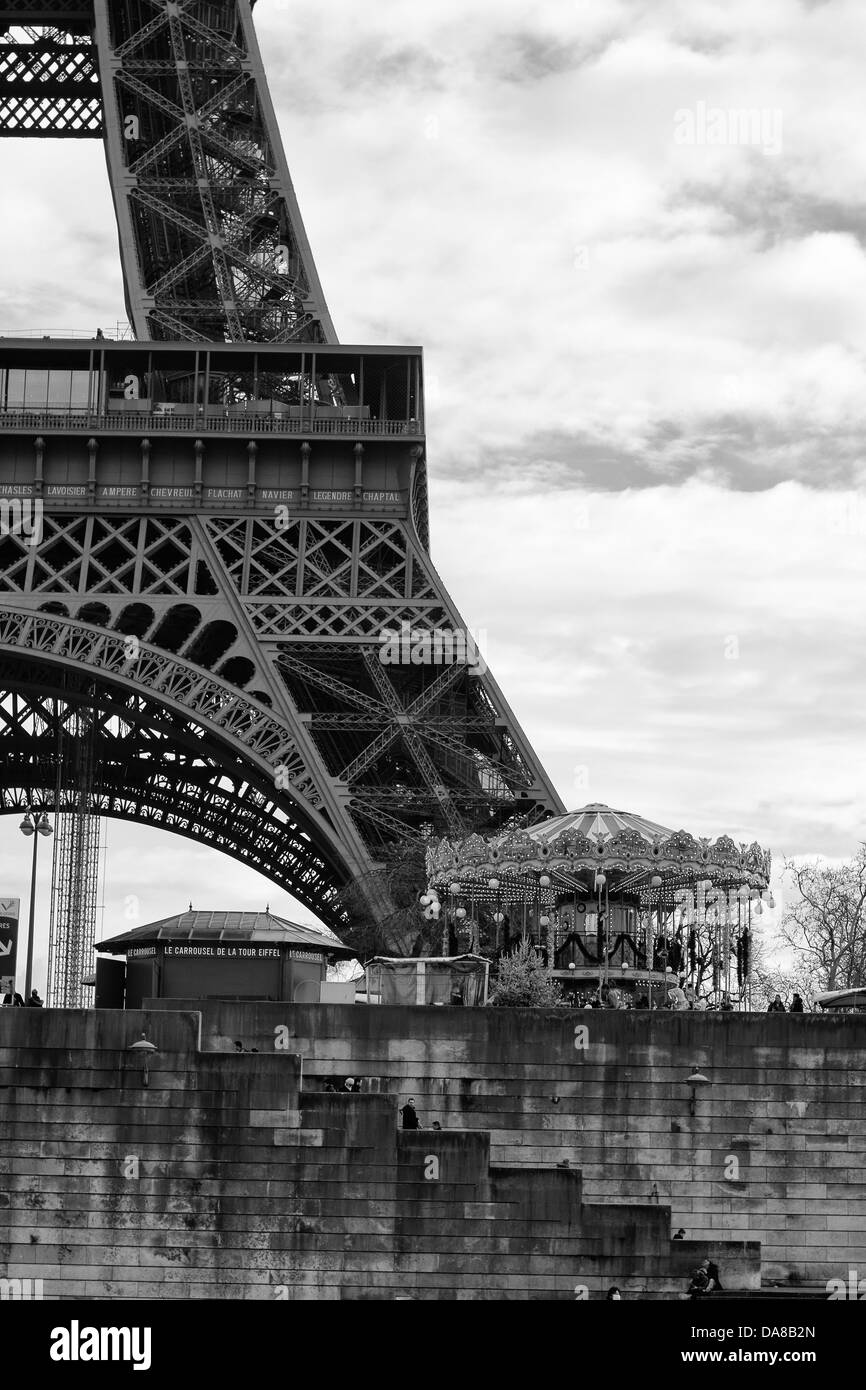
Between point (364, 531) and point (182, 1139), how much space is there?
34021 mm

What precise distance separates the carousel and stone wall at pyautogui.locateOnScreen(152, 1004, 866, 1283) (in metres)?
6.80

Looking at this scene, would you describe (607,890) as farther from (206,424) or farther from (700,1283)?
(206,424)

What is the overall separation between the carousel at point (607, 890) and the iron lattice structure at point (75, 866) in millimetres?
25303

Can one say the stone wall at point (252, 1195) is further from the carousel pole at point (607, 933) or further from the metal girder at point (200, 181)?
the metal girder at point (200, 181)

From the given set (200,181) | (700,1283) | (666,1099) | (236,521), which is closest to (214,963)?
(666,1099)

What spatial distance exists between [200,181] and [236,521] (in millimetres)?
13641

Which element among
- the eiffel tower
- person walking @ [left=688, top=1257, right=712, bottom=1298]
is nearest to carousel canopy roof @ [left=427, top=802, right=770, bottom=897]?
the eiffel tower

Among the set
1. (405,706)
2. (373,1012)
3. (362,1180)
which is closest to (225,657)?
(405,706)

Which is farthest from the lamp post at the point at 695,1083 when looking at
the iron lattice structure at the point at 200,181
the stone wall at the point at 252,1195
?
the iron lattice structure at the point at 200,181

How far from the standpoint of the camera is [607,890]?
49.8 metres

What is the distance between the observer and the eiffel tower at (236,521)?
6197 centimetres

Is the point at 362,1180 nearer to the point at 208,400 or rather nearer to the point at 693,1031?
the point at 693,1031

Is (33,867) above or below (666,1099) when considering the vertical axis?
above

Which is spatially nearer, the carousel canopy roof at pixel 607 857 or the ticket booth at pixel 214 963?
the ticket booth at pixel 214 963
